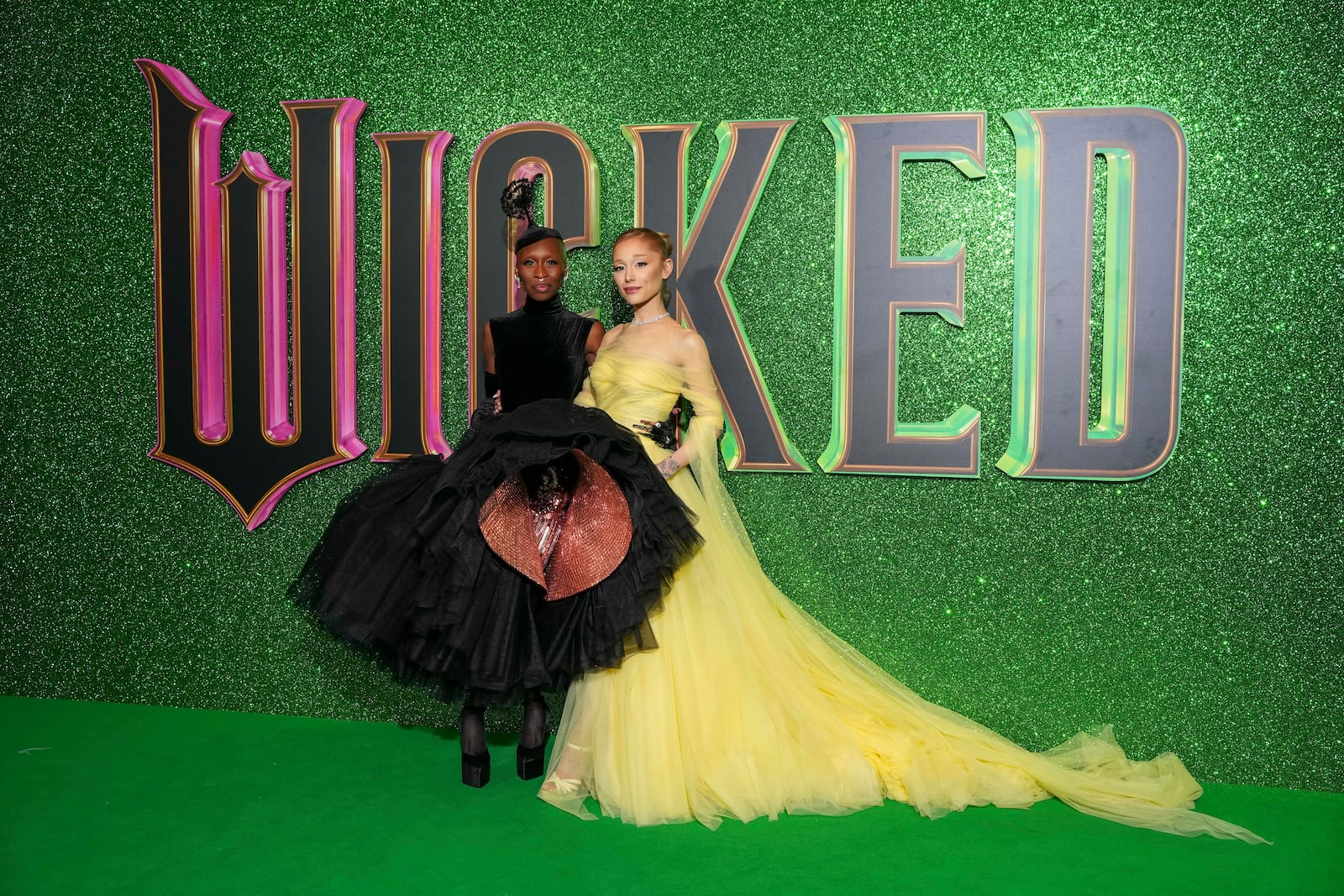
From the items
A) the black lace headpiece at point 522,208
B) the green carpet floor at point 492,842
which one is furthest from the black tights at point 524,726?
the black lace headpiece at point 522,208

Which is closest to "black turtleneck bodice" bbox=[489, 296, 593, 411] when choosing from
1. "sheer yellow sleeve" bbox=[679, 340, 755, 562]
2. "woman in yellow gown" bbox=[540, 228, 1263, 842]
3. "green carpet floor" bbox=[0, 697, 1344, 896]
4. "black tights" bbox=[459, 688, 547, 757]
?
"woman in yellow gown" bbox=[540, 228, 1263, 842]

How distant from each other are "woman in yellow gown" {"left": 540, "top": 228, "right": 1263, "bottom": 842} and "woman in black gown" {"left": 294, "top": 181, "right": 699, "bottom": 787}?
157 mm

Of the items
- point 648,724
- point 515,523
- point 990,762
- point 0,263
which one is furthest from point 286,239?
point 990,762

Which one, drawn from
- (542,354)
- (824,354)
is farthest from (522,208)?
(824,354)

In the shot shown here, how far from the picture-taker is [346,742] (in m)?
3.53

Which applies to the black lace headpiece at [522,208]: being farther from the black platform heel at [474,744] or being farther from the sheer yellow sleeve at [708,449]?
the black platform heel at [474,744]

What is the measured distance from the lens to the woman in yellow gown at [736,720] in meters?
2.90

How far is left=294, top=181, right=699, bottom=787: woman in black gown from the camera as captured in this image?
2.87 meters

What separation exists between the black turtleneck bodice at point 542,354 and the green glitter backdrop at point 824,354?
294 millimetres

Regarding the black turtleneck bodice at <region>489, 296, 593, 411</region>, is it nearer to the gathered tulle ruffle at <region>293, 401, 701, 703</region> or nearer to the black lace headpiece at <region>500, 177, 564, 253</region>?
the black lace headpiece at <region>500, 177, 564, 253</region>

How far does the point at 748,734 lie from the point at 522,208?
174cm

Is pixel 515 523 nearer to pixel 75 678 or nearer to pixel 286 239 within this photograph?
pixel 286 239

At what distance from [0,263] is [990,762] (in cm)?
396

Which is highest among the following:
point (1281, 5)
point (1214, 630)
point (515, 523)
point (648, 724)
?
point (1281, 5)
